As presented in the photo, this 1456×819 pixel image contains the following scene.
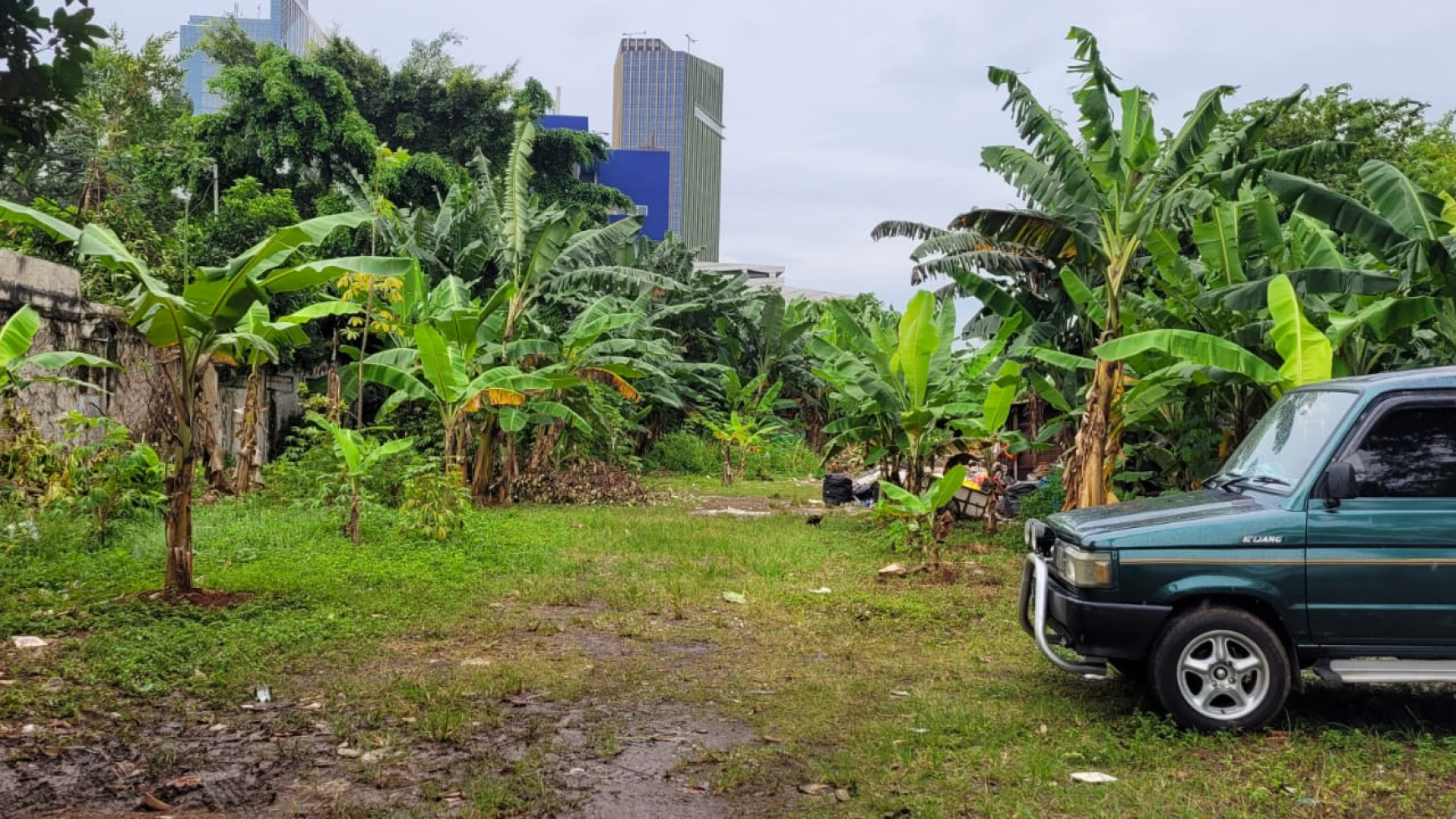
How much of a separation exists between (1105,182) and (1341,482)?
5.57m

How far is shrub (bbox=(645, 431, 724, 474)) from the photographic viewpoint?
872 inches

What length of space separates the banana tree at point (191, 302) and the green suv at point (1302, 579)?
523 centimetres

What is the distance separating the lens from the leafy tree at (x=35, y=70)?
354 cm

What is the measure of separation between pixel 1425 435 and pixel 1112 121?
5110mm

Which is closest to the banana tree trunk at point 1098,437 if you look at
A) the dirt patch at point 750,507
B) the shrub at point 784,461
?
the dirt patch at point 750,507

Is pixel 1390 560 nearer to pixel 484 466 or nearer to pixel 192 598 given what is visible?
pixel 192 598

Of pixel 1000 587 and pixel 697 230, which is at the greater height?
pixel 697 230

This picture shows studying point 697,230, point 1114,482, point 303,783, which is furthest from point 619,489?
point 697,230

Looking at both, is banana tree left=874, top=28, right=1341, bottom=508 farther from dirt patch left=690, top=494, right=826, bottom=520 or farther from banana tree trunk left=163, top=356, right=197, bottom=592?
banana tree trunk left=163, top=356, right=197, bottom=592

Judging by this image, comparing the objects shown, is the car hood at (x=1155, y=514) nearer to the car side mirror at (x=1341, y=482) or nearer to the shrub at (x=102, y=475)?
the car side mirror at (x=1341, y=482)

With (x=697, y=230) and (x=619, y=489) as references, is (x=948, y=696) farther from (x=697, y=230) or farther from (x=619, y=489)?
(x=697, y=230)

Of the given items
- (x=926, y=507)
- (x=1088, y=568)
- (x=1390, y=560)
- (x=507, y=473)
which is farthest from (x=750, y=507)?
(x=1390, y=560)

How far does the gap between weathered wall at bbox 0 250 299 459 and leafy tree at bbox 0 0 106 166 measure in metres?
5.30

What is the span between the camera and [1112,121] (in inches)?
368
